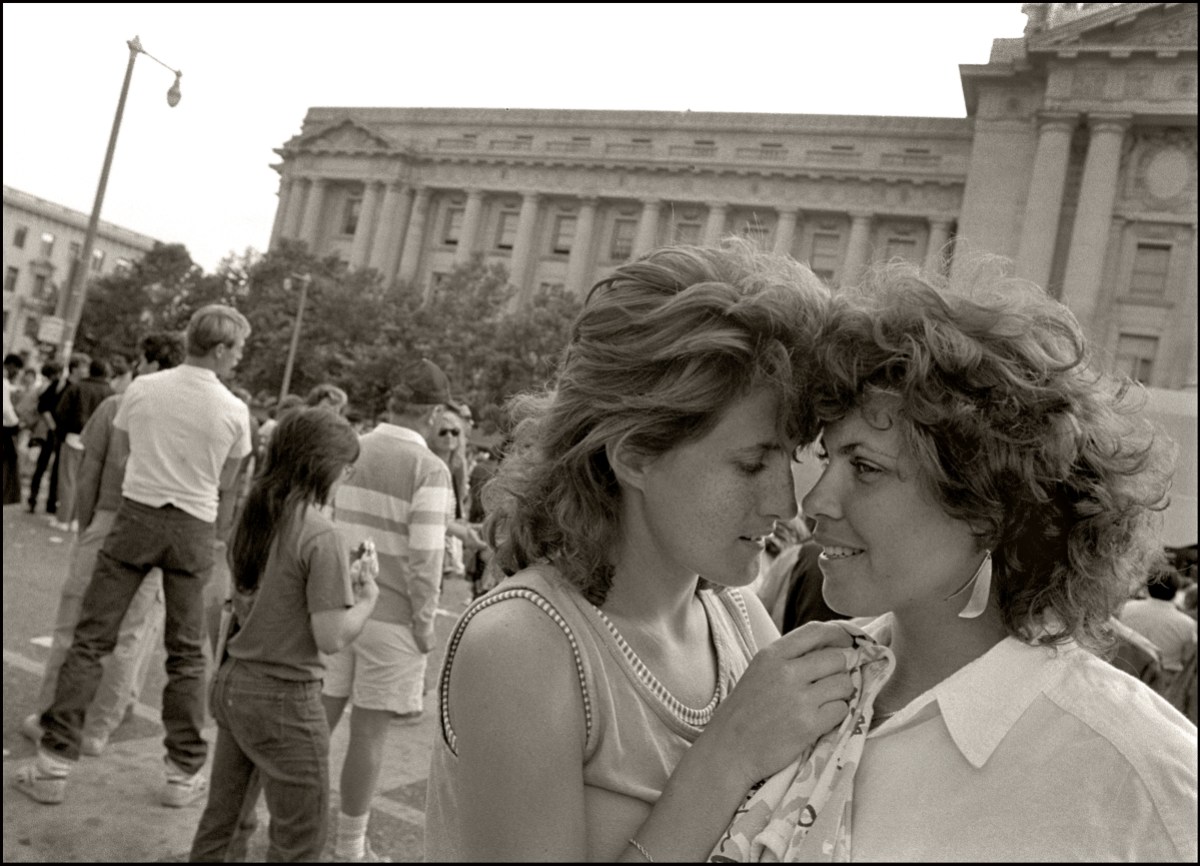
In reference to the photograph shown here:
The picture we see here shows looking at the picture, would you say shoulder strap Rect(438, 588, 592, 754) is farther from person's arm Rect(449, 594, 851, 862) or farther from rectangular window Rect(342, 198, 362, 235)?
rectangular window Rect(342, 198, 362, 235)

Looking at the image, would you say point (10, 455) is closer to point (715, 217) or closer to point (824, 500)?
point (824, 500)

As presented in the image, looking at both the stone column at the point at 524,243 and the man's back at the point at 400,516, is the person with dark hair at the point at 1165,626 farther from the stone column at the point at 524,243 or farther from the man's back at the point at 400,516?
the stone column at the point at 524,243

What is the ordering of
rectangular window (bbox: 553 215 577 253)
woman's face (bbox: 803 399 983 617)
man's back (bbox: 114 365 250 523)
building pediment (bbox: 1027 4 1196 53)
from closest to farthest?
woman's face (bbox: 803 399 983 617)
man's back (bbox: 114 365 250 523)
building pediment (bbox: 1027 4 1196 53)
rectangular window (bbox: 553 215 577 253)

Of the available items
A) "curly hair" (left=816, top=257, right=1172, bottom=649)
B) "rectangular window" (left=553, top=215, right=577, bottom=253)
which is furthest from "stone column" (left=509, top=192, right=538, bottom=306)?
"curly hair" (left=816, top=257, right=1172, bottom=649)

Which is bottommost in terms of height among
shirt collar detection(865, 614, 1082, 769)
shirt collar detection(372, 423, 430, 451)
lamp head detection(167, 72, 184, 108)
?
shirt collar detection(865, 614, 1082, 769)

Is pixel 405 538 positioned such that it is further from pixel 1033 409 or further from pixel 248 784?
pixel 1033 409

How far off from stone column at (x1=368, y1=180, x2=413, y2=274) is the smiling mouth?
186ft

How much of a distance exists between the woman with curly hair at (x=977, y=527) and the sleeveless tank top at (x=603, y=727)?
0.95 ft

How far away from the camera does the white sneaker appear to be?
14.9 ft

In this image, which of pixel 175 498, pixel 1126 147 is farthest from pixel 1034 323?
pixel 1126 147

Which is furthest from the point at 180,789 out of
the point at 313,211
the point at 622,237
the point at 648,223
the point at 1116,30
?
the point at 313,211

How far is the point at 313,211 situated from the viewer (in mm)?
58375

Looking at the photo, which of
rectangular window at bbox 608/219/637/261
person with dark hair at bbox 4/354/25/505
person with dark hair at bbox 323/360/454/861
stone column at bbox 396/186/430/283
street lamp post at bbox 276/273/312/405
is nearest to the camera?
person with dark hair at bbox 323/360/454/861

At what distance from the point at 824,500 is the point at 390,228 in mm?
57702
